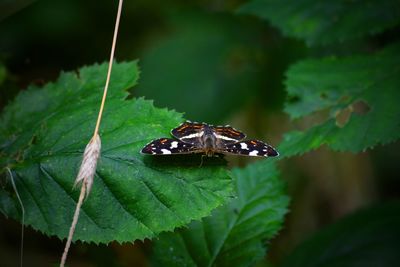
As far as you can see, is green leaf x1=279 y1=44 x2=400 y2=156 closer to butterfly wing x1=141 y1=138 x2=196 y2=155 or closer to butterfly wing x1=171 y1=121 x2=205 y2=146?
butterfly wing x1=171 y1=121 x2=205 y2=146

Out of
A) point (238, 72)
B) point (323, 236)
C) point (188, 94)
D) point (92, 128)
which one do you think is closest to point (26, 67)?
point (188, 94)

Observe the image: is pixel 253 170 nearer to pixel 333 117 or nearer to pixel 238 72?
pixel 333 117

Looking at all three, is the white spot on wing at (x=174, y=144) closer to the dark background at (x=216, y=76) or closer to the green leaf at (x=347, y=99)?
the green leaf at (x=347, y=99)

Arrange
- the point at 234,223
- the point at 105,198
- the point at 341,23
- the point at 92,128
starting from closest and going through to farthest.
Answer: the point at 105,198
the point at 92,128
the point at 234,223
the point at 341,23

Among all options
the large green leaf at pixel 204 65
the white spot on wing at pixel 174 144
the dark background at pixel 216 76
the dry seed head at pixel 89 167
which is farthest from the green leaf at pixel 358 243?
the large green leaf at pixel 204 65

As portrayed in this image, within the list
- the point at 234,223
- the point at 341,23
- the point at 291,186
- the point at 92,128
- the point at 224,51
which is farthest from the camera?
the point at 224,51

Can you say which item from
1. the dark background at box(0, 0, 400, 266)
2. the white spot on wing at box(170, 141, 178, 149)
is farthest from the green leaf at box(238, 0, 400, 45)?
the white spot on wing at box(170, 141, 178, 149)
